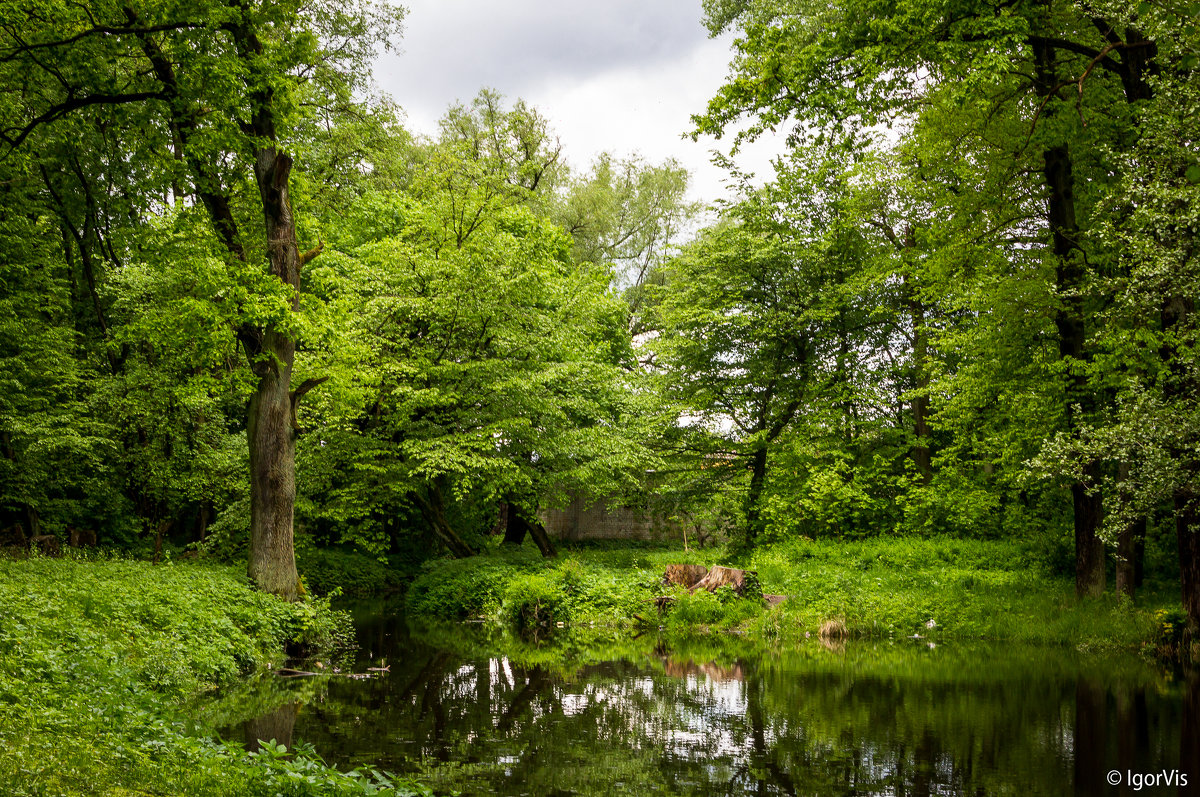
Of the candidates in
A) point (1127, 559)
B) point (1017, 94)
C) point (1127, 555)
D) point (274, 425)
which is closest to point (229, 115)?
point (274, 425)

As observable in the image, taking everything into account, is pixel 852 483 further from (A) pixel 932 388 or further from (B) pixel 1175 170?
(B) pixel 1175 170

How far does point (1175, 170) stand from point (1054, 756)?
22.9ft

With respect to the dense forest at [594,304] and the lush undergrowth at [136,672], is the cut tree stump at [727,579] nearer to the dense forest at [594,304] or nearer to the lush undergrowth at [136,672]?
the dense forest at [594,304]

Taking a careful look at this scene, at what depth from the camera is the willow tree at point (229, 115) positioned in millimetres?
10750

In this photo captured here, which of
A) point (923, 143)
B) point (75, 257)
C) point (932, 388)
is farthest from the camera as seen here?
point (75, 257)

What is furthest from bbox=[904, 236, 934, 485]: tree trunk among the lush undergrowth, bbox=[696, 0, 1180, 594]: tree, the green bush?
the lush undergrowth

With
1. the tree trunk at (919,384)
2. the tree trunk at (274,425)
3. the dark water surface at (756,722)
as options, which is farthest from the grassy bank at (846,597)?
the tree trunk at (274,425)

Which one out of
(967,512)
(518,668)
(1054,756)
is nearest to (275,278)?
(518,668)

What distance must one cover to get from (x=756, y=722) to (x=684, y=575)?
864cm

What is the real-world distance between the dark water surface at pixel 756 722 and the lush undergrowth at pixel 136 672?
864 mm

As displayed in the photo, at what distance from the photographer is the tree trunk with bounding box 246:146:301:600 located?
496 inches

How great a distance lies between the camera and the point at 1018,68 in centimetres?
1299

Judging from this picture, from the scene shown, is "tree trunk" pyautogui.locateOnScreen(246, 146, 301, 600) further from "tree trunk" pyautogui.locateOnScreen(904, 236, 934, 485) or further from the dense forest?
"tree trunk" pyautogui.locateOnScreen(904, 236, 934, 485)

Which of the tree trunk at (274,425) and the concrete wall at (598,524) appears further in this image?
the concrete wall at (598,524)
